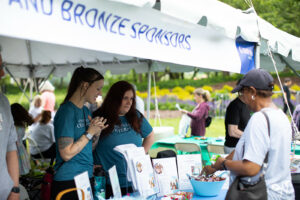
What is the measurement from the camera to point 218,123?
479 inches

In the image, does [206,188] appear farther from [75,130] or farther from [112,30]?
[112,30]

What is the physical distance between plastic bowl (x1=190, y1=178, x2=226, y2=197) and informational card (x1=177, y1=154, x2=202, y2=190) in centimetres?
9

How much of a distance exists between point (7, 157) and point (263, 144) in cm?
140

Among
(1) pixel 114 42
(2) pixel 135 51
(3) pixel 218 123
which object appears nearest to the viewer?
(1) pixel 114 42

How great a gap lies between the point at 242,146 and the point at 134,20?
2.90 ft

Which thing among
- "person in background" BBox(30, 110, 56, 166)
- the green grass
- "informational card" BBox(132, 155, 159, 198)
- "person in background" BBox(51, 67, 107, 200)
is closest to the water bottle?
"person in background" BBox(51, 67, 107, 200)

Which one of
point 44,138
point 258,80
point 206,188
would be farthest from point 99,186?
point 44,138

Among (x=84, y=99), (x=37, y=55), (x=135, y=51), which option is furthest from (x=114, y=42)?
(x=37, y=55)

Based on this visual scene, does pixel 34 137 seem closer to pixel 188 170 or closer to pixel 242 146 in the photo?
A: pixel 188 170

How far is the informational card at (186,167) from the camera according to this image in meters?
2.15

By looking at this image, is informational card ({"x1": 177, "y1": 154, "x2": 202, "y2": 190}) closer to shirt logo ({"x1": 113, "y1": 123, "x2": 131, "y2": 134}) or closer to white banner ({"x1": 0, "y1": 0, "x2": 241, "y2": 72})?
shirt logo ({"x1": 113, "y1": 123, "x2": 131, "y2": 134})

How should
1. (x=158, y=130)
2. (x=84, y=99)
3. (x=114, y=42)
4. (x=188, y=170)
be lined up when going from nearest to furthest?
(x=114, y=42) → (x=84, y=99) → (x=188, y=170) → (x=158, y=130)

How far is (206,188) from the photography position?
203 centimetres

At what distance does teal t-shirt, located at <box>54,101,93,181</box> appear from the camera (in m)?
1.84
